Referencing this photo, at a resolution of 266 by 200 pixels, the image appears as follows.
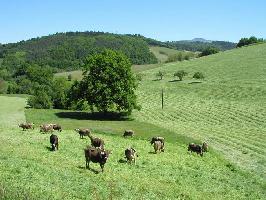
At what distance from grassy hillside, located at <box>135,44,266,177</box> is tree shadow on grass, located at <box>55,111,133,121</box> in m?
3.08

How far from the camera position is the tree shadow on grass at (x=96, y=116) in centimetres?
7816

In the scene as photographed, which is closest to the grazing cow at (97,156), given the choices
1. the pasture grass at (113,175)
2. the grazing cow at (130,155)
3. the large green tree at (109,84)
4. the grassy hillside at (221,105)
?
the pasture grass at (113,175)

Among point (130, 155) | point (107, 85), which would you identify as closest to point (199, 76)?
point (107, 85)

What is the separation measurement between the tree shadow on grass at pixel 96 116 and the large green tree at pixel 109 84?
1294 mm

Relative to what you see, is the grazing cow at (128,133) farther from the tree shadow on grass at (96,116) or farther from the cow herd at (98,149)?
Answer: the tree shadow on grass at (96,116)

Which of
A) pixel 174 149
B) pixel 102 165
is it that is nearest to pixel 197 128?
pixel 174 149

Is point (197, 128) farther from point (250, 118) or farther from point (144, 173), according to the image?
point (144, 173)

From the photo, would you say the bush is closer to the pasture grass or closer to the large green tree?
the large green tree

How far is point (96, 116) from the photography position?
8050 centimetres

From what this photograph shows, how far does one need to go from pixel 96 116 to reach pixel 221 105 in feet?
93.3

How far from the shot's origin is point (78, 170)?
2925 cm

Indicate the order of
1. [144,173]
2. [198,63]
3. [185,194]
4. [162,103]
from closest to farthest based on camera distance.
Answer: [185,194] → [144,173] → [162,103] → [198,63]

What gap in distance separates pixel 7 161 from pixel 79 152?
879 centimetres

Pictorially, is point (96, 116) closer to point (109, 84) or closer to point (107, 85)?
point (107, 85)
